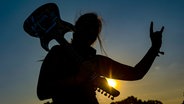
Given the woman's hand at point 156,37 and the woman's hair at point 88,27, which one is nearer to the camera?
the woman's hair at point 88,27

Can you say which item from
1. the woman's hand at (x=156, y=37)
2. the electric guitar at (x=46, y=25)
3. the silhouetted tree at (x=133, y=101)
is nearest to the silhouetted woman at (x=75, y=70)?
the electric guitar at (x=46, y=25)

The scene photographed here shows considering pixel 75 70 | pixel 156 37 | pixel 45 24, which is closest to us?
pixel 75 70

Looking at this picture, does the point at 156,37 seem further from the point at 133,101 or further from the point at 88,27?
the point at 133,101

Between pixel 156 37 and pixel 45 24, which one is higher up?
pixel 156 37

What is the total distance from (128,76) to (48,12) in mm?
1769

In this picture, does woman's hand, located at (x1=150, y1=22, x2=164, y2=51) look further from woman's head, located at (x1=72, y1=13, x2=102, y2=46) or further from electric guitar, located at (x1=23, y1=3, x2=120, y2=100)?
electric guitar, located at (x1=23, y1=3, x2=120, y2=100)

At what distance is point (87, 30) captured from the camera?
5227 millimetres

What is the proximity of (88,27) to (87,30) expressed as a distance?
5 cm

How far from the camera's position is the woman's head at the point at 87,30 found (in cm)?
520

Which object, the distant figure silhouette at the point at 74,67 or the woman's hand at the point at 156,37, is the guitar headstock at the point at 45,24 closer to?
the distant figure silhouette at the point at 74,67

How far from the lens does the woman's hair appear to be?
523 centimetres

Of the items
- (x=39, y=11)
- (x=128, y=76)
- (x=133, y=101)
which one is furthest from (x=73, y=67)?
(x=133, y=101)

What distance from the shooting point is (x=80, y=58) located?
191 inches

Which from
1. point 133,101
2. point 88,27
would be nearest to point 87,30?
point 88,27
